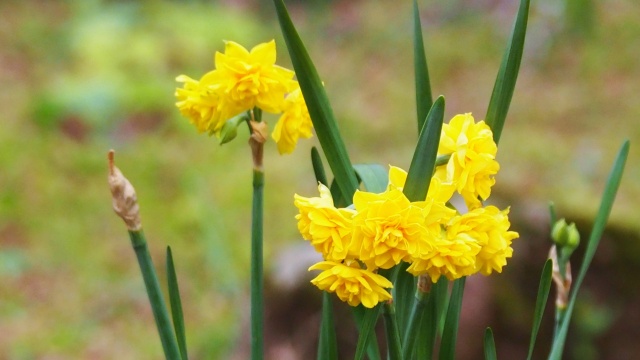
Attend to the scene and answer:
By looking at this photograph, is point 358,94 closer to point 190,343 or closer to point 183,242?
point 183,242

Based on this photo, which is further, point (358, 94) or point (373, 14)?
point (373, 14)

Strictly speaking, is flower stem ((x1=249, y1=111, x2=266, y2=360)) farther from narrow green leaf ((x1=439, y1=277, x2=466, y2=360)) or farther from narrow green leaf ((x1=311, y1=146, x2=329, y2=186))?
narrow green leaf ((x1=439, y1=277, x2=466, y2=360))

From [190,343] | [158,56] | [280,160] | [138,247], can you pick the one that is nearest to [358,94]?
[280,160]

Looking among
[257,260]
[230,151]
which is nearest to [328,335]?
[257,260]

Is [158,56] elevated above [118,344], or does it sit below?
above

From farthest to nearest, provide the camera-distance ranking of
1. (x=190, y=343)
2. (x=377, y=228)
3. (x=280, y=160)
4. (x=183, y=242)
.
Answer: (x=280, y=160)
(x=183, y=242)
(x=190, y=343)
(x=377, y=228)

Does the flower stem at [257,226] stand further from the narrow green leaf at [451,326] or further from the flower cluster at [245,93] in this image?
the narrow green leaf at [451,326]

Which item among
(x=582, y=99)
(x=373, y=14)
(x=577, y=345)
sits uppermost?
(x=373, y=14)

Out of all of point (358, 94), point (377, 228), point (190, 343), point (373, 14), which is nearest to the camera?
point (377, 228)
